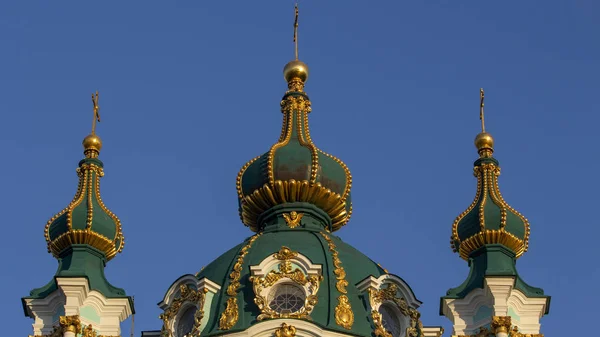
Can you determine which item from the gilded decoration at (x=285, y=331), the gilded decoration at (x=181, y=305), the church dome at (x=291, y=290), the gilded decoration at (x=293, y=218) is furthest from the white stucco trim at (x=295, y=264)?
the gilded decoration at (x=293, y=218)

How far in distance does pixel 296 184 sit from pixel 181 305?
187 inches

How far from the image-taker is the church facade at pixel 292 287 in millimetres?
49094

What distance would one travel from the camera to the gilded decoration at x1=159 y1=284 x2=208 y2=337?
50.4 meters

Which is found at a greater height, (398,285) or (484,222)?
(484,222)

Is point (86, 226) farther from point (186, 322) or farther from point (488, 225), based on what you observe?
point (488, 225)

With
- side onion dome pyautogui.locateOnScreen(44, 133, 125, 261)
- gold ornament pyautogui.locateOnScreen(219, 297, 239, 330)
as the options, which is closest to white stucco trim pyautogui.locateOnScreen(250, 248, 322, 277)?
gold ornament pyautogui.locateOnScreen(219, 297, 239, 330)

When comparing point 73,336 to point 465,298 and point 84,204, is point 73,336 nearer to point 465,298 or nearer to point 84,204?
point 84,204

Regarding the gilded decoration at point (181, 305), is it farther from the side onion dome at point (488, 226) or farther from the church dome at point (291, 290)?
the side onion dome at point (488, 226)

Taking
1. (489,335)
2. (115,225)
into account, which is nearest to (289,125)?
(115,225)

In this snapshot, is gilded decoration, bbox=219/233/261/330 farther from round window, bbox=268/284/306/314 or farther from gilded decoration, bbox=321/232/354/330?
gilded decoration, bbox=321/232/354/330

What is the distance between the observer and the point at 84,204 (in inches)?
2031

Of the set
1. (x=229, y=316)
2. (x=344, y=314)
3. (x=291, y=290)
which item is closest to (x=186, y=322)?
(x=229, y=316)

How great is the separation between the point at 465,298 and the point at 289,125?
8.36 meters

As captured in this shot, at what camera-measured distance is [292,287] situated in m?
50.3
